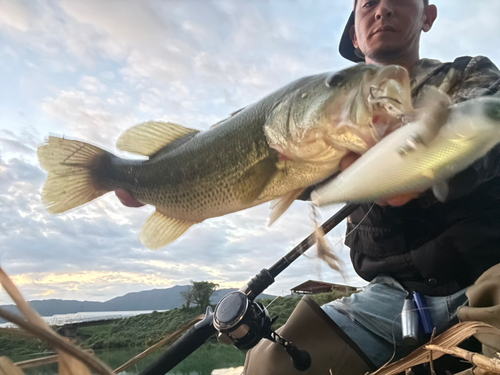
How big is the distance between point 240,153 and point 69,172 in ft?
1.82

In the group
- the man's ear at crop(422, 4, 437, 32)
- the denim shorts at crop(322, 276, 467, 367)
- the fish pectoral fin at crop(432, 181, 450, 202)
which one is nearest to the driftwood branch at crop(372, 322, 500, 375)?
the fish pectoral fin at crop(432, 181, 450, 202)

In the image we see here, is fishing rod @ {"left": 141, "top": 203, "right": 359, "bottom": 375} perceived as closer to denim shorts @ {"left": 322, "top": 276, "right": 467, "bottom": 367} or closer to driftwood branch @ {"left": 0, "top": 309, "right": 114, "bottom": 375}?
denim shorts @ {"left": 322, "top": 276, "right": 467, "bottom": 367}

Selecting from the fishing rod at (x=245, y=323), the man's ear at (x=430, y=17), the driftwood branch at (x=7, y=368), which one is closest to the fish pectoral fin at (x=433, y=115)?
the fishing rod at (x=245, y=323)

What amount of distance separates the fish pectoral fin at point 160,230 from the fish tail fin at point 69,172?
204mm

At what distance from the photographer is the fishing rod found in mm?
879

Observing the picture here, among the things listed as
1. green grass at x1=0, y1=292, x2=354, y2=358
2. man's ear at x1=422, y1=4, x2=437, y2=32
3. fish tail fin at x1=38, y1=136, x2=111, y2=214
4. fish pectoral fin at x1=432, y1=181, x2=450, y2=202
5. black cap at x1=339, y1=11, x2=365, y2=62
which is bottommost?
green grass at x1=0, y1=292, x2=354, y2=358

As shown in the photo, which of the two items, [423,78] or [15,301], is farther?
[423,78]

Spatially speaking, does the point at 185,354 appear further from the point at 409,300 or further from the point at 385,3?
the point at 385,3

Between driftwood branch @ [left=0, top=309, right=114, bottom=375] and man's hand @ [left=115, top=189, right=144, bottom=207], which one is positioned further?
man's hand @ [left=115, top=189, right=144, bottom=207]

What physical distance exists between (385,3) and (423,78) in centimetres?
41

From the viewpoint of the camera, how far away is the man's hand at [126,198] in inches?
37.9

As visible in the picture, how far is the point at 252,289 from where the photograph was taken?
109 centimetres

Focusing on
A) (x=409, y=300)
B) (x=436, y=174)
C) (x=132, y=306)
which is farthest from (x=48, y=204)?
(x=409, y=300)

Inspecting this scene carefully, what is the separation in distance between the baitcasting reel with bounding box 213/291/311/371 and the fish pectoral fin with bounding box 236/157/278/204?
0.35 m
